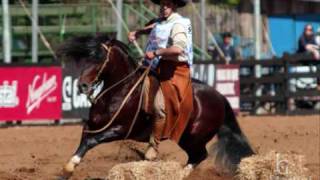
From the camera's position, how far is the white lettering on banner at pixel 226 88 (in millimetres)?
18781

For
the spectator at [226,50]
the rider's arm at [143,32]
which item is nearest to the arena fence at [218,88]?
the spectator at [226,50]

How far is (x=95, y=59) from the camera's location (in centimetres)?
941

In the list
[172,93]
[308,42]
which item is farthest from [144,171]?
[308,42]

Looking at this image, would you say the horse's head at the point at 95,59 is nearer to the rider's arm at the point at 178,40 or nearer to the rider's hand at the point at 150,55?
the rider's hand at the point at 150,55

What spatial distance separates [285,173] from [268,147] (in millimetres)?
4997

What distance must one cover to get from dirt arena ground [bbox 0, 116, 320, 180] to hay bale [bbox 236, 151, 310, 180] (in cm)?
152

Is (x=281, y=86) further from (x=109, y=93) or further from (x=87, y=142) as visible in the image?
(x=87, y=142)

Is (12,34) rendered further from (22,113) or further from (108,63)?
(108,63)

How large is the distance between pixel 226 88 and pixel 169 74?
926 cm

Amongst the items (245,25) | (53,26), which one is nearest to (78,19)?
(53,26)

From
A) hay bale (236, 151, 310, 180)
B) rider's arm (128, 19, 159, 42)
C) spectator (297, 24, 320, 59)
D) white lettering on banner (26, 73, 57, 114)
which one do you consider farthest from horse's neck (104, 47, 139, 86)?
spectator (297, 24, 320, 59)

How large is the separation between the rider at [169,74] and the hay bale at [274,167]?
3.54 feet

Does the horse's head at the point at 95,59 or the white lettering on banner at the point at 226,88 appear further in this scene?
the white lettering on banner at the point at 226,88

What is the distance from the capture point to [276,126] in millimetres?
16781
